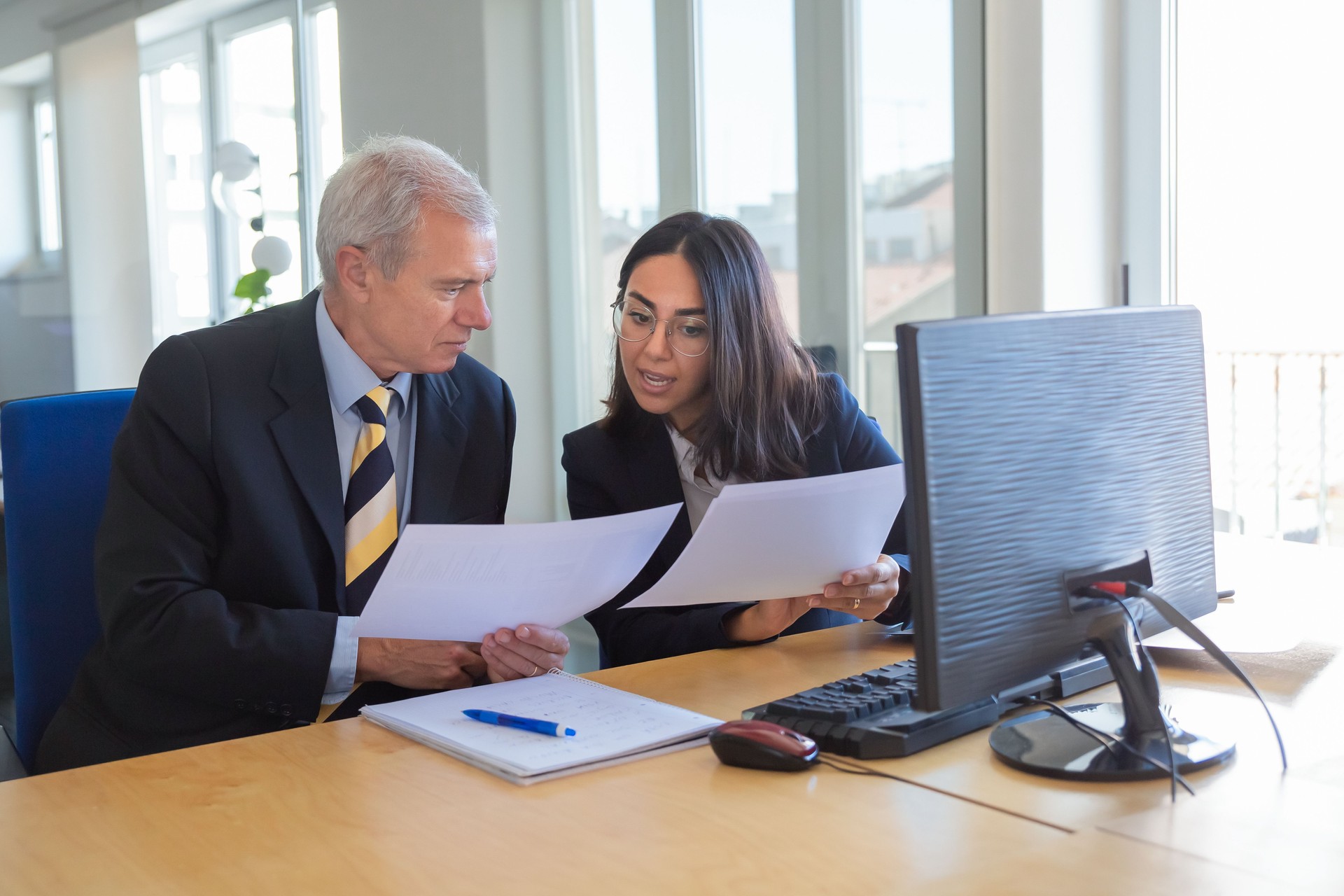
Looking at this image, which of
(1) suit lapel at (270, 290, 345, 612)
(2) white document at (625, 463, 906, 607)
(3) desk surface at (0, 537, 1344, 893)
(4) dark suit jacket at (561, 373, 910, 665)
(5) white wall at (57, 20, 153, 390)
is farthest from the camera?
(5) white wall at (57, 20, 153, 390)

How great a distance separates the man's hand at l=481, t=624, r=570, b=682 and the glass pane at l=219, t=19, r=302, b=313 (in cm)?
252

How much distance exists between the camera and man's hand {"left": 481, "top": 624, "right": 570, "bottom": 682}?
1226mm

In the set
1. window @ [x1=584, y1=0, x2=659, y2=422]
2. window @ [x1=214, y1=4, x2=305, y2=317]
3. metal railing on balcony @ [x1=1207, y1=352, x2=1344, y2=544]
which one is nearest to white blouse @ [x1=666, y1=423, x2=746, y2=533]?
metal railing on balcony @ [x1=1207, y1=352, x2=1344, y2=544]

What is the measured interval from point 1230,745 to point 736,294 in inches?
38.0

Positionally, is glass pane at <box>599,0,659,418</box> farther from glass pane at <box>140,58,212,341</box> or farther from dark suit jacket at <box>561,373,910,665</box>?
dark suit jacket at <box>561,373,910,665</box>

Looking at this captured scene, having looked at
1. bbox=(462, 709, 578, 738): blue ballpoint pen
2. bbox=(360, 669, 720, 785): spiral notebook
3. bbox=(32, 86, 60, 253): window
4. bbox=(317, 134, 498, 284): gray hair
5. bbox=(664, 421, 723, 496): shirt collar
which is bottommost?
bbox=(360, 669, 720, 785): spiral notebook

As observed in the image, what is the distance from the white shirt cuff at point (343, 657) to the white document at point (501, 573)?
0.17m

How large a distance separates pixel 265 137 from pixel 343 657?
2.62 meters

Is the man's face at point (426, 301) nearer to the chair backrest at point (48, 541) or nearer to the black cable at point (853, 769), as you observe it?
the chair backrest at point (48, 541)

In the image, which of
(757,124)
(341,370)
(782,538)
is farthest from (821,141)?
(782,538)

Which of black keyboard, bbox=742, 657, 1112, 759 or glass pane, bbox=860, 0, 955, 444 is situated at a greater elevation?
glass pane, bbox=860, 0, 955, 444

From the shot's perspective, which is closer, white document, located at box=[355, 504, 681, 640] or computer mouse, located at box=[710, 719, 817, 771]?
computer mouse, located at box=[710, 719, 817, 771]

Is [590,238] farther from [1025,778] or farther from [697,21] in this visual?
[1025,778]

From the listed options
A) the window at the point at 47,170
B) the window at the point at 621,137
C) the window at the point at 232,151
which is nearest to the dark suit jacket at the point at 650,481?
the window at the point at 621,137
